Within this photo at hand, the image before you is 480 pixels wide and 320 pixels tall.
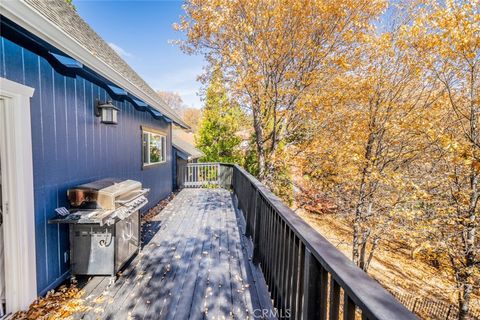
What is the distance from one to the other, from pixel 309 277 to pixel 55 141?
3.08m

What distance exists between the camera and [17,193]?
2.20 metres

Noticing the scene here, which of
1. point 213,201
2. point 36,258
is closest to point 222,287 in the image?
point 36,258

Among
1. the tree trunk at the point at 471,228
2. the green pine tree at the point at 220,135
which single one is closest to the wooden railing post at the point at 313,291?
the tree trunk at the point at 471,228

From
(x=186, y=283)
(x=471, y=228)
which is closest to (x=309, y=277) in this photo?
(x=186, y=283)

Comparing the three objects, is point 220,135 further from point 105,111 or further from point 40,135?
point 40,135

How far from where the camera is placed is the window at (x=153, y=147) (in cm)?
603

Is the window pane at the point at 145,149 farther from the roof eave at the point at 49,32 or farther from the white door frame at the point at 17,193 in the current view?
the white door frame at the point at 17,193

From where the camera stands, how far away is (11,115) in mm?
2131

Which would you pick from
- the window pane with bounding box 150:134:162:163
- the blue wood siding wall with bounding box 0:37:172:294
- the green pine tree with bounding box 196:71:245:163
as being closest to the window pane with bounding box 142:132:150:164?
the window pane with bounding box 150:134:162:163

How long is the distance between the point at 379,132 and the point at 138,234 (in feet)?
24.6

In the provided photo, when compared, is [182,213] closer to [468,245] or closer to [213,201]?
[213,201]

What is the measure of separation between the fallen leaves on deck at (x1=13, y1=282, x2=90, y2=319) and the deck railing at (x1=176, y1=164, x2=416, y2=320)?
79.8 inches

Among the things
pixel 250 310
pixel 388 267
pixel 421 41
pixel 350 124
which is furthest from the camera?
pixel 388 267

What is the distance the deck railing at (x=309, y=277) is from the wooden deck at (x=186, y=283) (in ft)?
1.11
